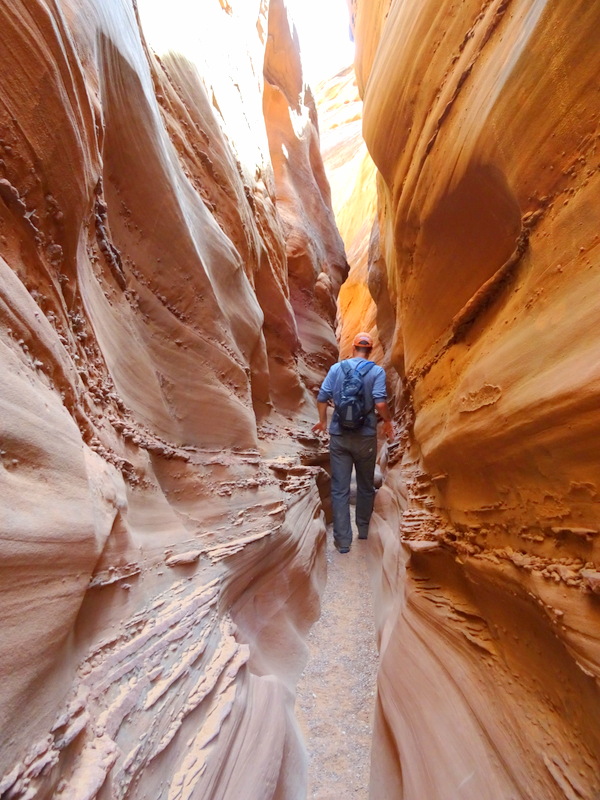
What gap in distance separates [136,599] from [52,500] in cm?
58

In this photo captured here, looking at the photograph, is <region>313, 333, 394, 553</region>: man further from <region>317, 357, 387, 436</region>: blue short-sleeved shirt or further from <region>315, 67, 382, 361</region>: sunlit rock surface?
<region>315, 67, 382, 361</region>: sunlit rock surface

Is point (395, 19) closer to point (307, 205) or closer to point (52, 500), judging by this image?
point (52, 500)

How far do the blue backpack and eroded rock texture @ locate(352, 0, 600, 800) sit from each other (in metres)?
1.53

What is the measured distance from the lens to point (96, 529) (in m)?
1.14

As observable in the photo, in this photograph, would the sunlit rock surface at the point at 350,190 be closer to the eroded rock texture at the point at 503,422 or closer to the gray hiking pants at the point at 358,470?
the gray hiking pants at the point at 358,470

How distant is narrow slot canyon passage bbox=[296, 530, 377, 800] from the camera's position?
162cm

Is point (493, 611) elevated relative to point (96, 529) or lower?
lower

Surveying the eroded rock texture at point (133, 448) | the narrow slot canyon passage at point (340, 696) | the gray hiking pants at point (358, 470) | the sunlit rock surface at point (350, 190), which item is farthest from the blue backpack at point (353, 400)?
the sunlit rock surface at point (350, 190)

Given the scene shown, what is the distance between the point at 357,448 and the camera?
13.4 ft

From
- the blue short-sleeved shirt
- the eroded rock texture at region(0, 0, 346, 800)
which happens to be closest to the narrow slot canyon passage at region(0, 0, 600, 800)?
the eroded rock texture at region(0, 0, 346, 800)

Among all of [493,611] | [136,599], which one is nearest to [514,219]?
[493,611]

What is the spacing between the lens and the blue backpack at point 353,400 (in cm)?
393

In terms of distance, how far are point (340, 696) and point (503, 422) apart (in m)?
1.53

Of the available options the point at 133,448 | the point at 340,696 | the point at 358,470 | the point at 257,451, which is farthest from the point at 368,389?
the point at 133,448
